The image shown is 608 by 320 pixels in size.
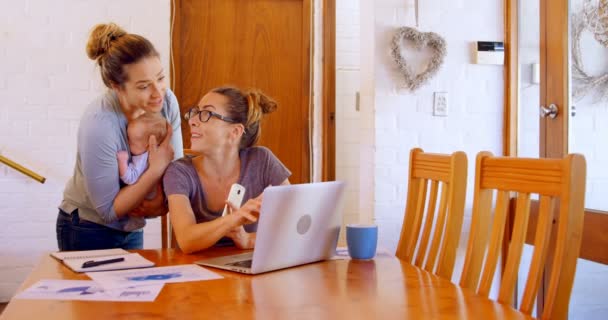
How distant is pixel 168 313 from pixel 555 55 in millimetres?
2078

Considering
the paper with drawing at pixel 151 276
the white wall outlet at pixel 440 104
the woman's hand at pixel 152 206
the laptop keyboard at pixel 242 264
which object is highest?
the white wall outlet at pixel 440 104

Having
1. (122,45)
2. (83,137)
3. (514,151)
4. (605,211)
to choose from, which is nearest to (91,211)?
(83,137)

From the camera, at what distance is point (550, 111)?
2555 mm

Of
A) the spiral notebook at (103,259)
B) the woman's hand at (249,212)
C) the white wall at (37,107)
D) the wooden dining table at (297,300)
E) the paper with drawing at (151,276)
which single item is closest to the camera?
the wooden dining table at (297,300)

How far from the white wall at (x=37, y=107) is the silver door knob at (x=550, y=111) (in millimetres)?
2295

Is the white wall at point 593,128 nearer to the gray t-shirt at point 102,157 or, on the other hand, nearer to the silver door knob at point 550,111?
the silver door knob at point 550,111

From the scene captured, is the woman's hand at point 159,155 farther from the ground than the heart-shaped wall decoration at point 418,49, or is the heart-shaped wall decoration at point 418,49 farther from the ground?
the heart-shaped wall decoration at point 418,49

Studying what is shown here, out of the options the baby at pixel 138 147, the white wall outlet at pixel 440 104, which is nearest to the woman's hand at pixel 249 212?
the baby at pixel 138 147

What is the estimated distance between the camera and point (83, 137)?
5.85 ft

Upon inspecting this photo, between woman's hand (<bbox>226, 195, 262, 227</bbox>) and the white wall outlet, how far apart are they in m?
1.64

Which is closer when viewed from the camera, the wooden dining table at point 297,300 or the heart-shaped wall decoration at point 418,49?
the wooden dining table at point 297,300

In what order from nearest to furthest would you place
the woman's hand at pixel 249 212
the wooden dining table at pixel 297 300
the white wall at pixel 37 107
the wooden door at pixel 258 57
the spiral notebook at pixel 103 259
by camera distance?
the wooden dining table at pixel 297 300 → the spiral notebook at pixel 103 259 → the woman's hand at pixel 249 212 → the white wall at pixel 37 107 → the wooden door at pixel 258 57

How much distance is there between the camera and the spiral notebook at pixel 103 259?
1.39 m

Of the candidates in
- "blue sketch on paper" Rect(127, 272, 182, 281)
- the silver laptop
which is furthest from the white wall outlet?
"blue sketch on paper" Rect(127, 272, 182, 281)
